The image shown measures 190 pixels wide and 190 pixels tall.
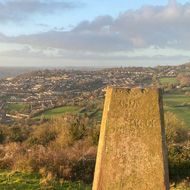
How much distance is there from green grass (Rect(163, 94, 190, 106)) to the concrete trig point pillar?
33.8 m

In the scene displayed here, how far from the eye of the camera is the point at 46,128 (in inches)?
810

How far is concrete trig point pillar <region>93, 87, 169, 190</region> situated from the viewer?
2.89 meters

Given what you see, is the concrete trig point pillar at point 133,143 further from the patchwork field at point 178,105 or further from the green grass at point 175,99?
the green grass at point 175,99

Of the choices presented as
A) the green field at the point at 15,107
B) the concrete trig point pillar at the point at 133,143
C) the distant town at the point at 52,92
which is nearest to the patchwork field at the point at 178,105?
the distant town at the point at 52,92

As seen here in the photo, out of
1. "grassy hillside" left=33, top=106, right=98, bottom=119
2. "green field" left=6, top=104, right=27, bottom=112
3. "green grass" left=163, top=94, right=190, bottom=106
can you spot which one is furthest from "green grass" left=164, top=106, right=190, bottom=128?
"green field" left=6, top=104, right=27, bottom=112

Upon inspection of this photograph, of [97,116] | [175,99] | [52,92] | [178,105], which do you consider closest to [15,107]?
[52,92]

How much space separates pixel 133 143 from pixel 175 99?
38204mm

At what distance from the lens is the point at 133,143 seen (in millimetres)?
2977

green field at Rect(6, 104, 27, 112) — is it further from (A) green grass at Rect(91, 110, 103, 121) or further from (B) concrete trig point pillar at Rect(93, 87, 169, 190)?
(B) concrete trig point pillar at Rect(93, 87, 169, 190)

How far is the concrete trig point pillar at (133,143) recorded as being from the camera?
2.89 meters

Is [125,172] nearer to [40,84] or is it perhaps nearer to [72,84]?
[72,84]

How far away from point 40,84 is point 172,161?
58510 millimetres

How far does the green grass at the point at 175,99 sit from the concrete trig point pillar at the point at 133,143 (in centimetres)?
3380

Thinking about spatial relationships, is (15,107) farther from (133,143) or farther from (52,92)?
(133,143)
